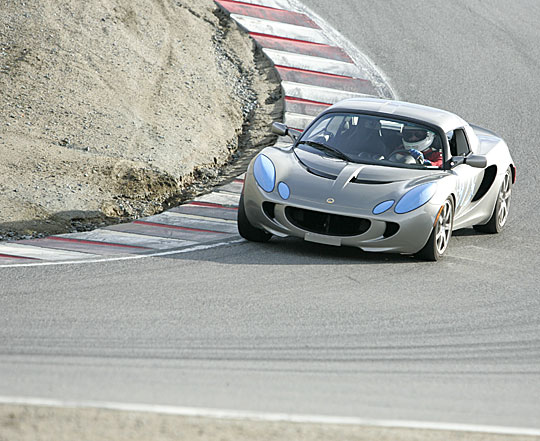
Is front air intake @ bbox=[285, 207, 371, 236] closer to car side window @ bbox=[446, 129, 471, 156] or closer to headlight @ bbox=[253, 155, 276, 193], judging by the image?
headlight @ bbox=[253, 155, 276, 193]

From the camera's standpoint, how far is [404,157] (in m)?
9.46

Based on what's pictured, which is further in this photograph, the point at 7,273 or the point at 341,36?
the point at 341,36

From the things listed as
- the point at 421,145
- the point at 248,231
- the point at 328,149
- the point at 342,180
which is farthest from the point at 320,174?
the point at 421,145

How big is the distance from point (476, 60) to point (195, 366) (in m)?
14.3

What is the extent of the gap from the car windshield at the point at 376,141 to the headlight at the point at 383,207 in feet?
2.61

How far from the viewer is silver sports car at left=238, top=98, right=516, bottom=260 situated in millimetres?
8609

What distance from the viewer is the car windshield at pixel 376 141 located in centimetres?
945

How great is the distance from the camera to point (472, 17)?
67.2ft

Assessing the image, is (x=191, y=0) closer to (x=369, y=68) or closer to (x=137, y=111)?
(x=369, y=68)

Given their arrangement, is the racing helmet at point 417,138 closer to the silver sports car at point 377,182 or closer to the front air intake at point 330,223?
the silver sports car at point 377,182

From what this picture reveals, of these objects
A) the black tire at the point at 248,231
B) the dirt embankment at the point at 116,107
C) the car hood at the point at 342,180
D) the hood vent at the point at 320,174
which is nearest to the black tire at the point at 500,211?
→ the car hood at the point at 342,180

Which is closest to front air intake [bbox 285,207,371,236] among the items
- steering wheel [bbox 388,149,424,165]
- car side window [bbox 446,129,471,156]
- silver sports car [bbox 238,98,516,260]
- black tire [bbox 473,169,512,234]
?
silver sports car [bbox 238,98,516,260]

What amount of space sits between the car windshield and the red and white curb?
143 centimetres

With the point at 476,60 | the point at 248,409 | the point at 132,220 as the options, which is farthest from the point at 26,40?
the point at 248,409
